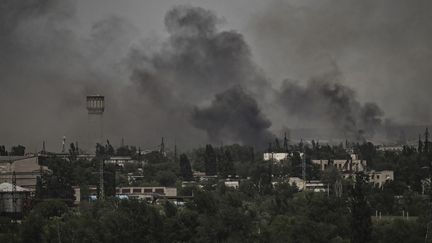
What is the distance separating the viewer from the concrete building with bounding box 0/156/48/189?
72.5m

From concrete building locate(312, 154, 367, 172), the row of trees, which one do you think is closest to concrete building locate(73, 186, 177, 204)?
concrete building locate(312, 154, 367, 172)

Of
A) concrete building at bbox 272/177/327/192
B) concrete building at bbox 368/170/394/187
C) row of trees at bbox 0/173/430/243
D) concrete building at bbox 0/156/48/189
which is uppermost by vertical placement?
concrete building at bbox 0/156/48/189

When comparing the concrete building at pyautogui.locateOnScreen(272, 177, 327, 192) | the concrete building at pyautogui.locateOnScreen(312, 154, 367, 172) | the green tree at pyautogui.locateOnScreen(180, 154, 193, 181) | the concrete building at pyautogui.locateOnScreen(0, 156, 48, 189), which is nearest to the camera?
the concrete building at pyautogui.locateOnScreen(272, 177, 327, 192)

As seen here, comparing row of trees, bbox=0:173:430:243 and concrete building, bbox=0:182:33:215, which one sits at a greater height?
concrete building, bbox=0:182:33:215

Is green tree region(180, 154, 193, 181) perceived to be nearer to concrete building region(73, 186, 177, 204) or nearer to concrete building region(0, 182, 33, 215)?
concrete building region(73, 186, 177, 204)

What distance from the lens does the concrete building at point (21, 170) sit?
72.5m

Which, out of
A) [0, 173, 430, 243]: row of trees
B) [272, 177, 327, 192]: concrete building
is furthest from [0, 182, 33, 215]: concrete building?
[272, 177, 327, 192]: concrete building

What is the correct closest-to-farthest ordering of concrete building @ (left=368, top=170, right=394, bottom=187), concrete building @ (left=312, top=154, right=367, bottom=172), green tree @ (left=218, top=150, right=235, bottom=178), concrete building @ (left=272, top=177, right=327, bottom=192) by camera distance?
concrete building @ (left=272, top=177, right=327, bottom=192), concrete building @ (left=368, top=170, right=394, bottom=187), green tree @ (left=218, top=150, right=235, bottom=178), concrete building @ (left=312, top=154, right=367, bottom=172)

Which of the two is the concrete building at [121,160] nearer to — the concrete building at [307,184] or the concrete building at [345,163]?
the concrete building at [345,163]

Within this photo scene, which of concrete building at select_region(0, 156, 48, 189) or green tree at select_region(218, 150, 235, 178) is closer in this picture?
concrete building at select_region(0, 156, 48, 189)

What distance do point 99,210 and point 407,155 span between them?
1713 inches

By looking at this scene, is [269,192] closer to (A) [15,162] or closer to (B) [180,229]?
(A) [15,162]

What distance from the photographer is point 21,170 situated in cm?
7331

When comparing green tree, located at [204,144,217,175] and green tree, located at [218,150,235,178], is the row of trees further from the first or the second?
green tree, located at [204,144,217,175]
